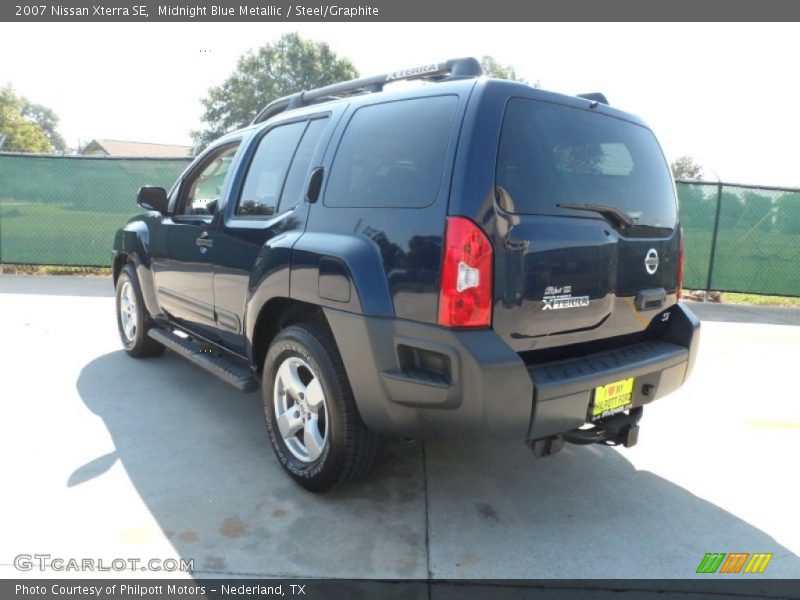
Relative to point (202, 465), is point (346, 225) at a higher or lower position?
higher

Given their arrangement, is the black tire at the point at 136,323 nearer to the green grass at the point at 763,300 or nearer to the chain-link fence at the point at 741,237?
the chain-link fence at the point at 741,237

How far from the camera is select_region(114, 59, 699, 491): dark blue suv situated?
239cm

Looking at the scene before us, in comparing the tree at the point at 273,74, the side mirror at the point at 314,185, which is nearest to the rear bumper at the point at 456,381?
the side mirror at the point at 314,185

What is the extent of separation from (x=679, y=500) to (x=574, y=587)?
1.07 metres

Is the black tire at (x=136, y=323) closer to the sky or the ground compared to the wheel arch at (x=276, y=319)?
closer to the ground

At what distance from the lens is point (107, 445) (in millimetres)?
3529

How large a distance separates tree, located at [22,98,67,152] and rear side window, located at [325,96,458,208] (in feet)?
421

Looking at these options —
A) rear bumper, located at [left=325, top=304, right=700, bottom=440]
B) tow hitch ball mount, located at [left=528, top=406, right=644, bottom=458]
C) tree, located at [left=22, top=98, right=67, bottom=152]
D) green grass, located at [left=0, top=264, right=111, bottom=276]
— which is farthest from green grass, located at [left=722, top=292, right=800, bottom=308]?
tree, located at [left=22, top=98, right=67, bottom=152]

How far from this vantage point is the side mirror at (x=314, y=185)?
3.03 metres

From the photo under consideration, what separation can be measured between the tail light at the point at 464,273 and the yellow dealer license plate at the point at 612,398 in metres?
0.75

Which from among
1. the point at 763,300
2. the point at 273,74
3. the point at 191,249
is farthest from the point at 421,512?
the point at 273,74

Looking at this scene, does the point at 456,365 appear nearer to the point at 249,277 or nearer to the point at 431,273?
the point at 431,273

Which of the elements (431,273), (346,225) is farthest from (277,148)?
(431,273)

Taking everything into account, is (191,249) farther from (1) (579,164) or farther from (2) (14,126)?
(2) (14,126)
